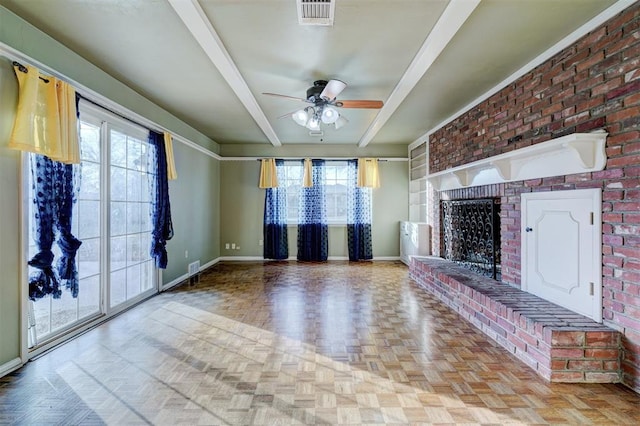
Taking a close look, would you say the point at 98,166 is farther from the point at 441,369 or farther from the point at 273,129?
the point at 441,369

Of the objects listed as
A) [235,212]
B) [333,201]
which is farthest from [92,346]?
[333,201]

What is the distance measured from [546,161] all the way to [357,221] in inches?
169

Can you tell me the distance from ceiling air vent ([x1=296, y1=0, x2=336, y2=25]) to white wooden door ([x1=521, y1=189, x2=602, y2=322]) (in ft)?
7.53

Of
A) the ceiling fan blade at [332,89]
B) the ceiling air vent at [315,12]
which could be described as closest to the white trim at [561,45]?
the ceiling fan blade at [332,89]

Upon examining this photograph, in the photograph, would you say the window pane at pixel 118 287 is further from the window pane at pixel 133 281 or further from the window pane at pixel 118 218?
the window pane at pixel 118 218

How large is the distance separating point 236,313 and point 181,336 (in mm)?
704

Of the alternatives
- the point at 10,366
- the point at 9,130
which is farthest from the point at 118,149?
the point at 10,366

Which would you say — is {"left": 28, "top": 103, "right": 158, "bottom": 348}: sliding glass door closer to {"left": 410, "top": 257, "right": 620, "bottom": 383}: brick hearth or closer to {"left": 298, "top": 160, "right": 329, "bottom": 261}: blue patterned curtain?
{"left": 298, "top": 160, "right": 329, "bottom": 261}: blue patterned curtain

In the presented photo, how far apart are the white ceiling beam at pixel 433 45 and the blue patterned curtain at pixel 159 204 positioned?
10.1ft

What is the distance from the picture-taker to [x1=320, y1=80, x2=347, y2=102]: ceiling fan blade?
9.83ft

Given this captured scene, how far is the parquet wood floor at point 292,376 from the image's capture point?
181 cm

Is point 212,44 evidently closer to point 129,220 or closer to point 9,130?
point 9,130

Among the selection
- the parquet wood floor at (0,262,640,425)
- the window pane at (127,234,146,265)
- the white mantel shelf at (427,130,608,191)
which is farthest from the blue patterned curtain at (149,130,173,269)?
the white mantel shelf at (427,130,608,191)

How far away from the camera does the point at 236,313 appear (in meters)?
3.53
